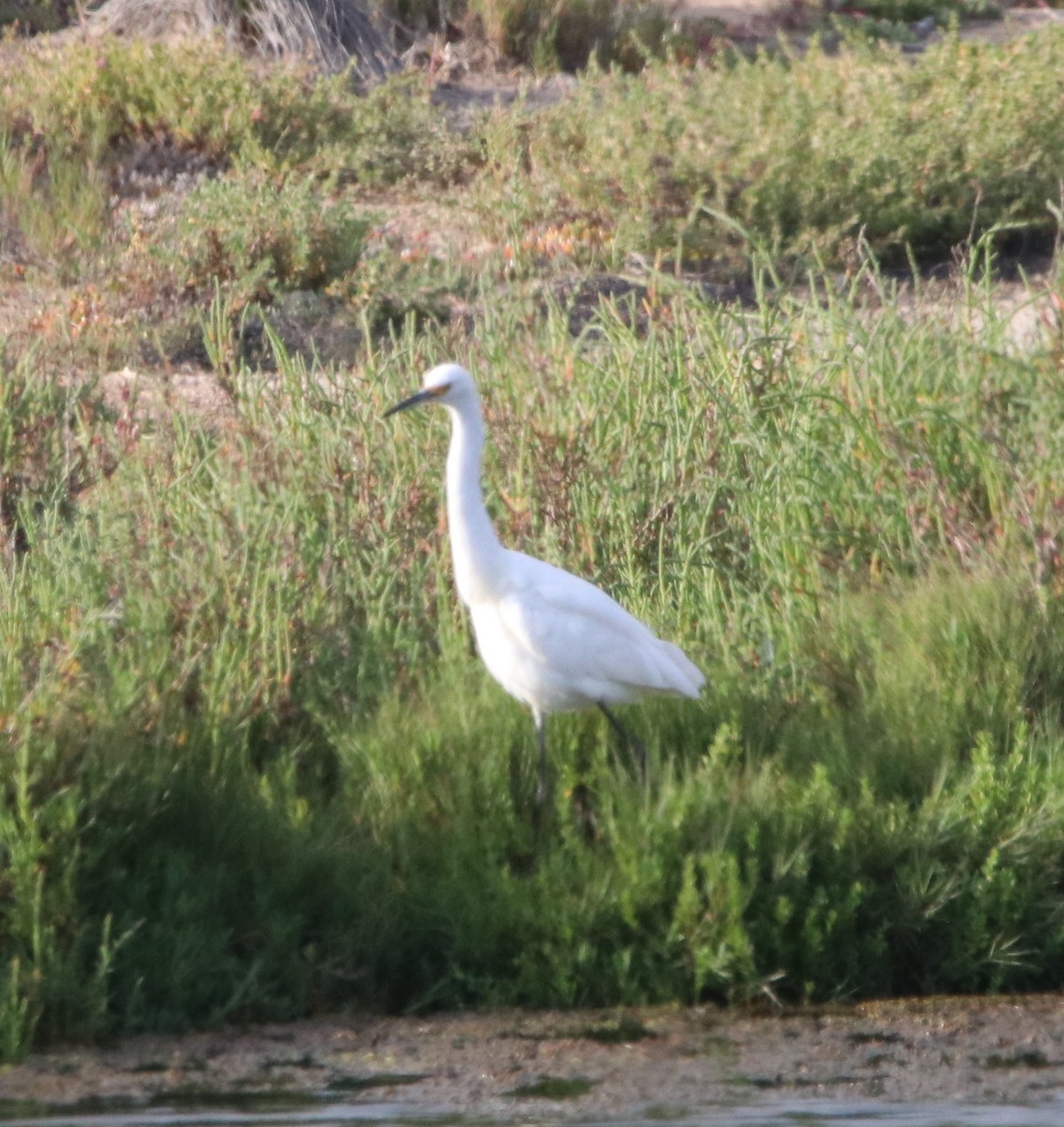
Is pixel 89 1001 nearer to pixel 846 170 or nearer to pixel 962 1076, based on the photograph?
pixel 962 1076

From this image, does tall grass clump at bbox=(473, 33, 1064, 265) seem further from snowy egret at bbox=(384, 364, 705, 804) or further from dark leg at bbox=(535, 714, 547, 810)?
dark leg at bbox=(535, 714, 547, 810)

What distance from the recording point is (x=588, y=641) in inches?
201

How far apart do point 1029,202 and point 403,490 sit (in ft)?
17.2

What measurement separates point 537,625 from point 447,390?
0.67 meters

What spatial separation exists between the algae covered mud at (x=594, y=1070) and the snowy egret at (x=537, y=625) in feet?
2.40

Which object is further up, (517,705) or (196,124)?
(196,124)

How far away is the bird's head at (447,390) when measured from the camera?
5219 millimetres

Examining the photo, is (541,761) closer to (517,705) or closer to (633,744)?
(633,744)

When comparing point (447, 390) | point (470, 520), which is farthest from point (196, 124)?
point (470, 520)

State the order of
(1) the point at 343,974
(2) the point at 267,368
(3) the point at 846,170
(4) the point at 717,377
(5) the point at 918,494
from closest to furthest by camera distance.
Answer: (1) the point at 343,974
(5) the point at 918,494
(4) the point at 717,377
(2) the point at 267,368
(3) the point at 846,170

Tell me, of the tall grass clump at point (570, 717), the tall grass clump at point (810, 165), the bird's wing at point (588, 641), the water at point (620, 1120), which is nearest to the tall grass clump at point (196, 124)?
the tall grass clump at point (810, 165)

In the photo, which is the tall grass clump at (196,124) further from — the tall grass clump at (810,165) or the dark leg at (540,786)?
the dark leg at (540,786)


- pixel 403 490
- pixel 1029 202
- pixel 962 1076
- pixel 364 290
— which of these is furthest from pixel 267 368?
pixel 962 1076

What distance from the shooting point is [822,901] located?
4738 mm
